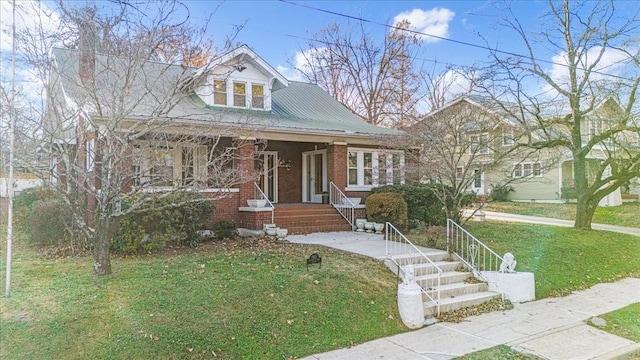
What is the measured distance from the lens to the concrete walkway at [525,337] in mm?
5613

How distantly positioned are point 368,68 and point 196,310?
90.9ft

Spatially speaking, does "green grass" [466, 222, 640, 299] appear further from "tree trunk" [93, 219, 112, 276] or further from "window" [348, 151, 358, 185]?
"tree trunk" [93, 219, 112, 276]

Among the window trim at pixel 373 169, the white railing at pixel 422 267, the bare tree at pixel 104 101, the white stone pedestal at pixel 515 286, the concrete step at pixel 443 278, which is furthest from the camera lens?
the window trim at pixel 373 169

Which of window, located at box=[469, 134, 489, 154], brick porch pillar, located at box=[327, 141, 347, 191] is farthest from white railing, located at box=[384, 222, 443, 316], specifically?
brick porch pillar, located at box=[327, 141, 347, 191]

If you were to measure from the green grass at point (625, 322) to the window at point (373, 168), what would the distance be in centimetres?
832

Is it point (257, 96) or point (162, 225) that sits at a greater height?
point (257, 96)

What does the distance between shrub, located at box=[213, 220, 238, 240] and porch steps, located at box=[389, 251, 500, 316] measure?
5034 mm

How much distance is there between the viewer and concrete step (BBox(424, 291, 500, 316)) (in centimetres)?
711

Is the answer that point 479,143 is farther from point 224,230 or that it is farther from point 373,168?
point 224,230

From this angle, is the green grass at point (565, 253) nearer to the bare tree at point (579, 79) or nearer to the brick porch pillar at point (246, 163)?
the bare tree at point (579, 79)

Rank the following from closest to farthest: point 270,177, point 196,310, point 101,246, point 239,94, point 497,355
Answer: point 497,355 < point 196,310 < point 101,246 < point 239,94 < point 270,177

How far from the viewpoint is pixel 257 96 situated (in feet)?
48.0

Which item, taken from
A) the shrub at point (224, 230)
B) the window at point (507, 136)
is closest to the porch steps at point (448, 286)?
the shrub at point (224, 230)

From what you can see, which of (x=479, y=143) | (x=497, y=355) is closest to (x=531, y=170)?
(x=479, y=143)
